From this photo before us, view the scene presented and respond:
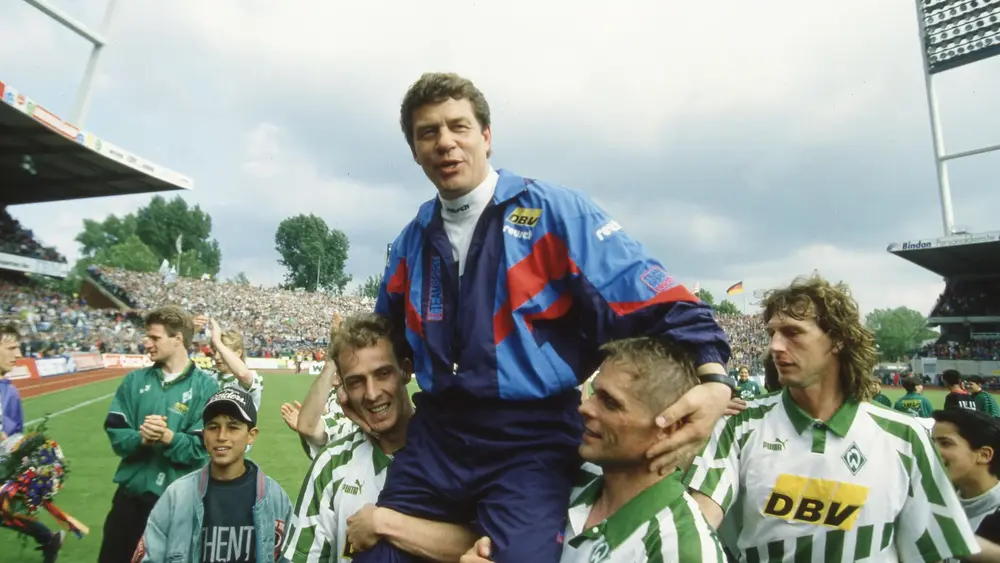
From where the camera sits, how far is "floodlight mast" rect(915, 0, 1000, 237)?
30.0 meters

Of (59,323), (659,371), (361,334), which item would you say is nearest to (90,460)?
(361,334)

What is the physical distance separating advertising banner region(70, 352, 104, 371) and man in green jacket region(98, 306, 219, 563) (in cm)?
2791

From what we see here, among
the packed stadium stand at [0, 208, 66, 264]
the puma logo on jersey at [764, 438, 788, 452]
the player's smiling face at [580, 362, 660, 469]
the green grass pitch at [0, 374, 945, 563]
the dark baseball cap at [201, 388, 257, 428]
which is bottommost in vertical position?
the green grass pitch at [0, 374, 945, 563]

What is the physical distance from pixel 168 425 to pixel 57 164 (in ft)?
115

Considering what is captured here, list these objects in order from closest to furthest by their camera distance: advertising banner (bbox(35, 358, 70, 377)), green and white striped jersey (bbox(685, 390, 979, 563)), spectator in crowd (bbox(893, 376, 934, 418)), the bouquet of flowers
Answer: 1. green and white striped jersey (bbox(685, 390, 979, 563))
2. the bouquet of flowers
3. spectator in crowd (bbox(893, 376, 934, 418))
4. advertising banner (bbox(35, 358, 70, 377))

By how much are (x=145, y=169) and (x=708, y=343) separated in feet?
124

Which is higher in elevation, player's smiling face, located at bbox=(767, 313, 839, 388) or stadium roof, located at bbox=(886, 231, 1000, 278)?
stadium roof, located at bbox=(886, 231, 1000, 278)

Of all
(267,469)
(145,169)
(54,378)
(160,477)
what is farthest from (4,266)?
(160,477)

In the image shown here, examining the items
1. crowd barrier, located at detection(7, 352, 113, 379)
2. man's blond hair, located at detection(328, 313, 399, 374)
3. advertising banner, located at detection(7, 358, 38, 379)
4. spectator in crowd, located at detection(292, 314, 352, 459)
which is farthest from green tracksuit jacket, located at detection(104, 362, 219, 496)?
advertising banner, located at detection(7, 358, 38, 379)

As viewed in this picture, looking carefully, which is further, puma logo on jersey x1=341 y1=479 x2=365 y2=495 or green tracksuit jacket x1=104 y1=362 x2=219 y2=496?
green tracksuit jacket x1=104 y1=362 x2=219 y2=496

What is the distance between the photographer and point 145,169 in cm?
3362

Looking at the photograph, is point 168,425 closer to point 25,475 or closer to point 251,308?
point 25,475

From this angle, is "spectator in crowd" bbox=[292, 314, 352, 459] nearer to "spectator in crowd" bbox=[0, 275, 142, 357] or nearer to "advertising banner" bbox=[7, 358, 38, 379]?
"advertising banner" bbox=[7, 358, 38, 379]

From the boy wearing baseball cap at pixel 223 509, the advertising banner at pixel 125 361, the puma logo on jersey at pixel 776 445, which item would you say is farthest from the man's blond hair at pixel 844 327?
the advertising banner at pixel 125 361
